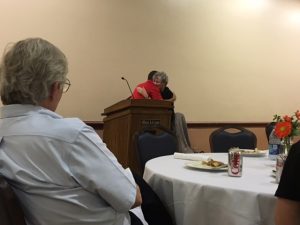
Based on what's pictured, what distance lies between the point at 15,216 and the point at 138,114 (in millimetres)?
2928

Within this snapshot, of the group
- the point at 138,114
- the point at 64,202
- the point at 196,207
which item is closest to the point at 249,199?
the point at 196,207

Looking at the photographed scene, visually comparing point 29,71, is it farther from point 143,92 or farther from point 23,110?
A: point 143,92

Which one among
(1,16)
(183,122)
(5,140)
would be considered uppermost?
(1,16)

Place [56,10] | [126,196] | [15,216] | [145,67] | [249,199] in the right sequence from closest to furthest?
[15,216]
[126,196]
[249,199]
[56,10]
[145,67]

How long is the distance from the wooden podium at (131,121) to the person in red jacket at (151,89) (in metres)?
0.51

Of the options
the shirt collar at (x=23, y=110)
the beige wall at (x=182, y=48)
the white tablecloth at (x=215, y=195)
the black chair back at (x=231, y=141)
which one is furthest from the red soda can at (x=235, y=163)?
the beige wall at (x=182, y=48)

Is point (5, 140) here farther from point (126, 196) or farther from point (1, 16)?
point (1, 16)

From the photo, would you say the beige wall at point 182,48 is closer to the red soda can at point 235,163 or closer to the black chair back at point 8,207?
the red soda can at point 235,163

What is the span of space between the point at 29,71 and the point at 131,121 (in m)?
2.77

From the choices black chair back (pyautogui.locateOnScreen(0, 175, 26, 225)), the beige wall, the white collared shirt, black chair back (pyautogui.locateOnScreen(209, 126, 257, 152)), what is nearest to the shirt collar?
the white collared shirt

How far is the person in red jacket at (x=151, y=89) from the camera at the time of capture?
4.82m

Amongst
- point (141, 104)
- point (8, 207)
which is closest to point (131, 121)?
point (141, 104)

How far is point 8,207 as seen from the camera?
3.53 feet

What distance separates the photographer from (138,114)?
399 cm
